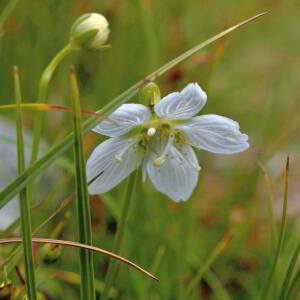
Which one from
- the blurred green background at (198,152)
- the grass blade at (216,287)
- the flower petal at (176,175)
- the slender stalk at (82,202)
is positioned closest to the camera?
the slender stalk at (82,202)

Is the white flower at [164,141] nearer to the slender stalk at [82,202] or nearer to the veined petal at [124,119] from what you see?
the veined petal at [124,119]

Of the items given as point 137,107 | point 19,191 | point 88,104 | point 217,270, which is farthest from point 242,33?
point 19,191

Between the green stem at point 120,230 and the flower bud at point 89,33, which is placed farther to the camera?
the flower bud at point 89,33

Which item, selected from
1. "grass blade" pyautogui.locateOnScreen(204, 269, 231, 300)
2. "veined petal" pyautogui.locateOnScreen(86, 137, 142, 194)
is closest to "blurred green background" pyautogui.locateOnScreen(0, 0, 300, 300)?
"grass blade" pyautogui.locateOnScreen(204, 269, 231, 300)

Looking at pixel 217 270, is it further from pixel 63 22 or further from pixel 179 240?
pixel 63 22

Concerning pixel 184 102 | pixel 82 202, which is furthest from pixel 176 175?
pixel 82 202

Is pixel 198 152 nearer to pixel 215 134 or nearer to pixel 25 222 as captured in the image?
pixel 215 134

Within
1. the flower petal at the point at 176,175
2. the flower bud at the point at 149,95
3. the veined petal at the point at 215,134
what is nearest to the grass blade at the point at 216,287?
the flower petal at the point at 176,175

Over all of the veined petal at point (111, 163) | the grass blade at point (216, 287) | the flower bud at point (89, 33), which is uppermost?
the flower bud at point (89, 33)
